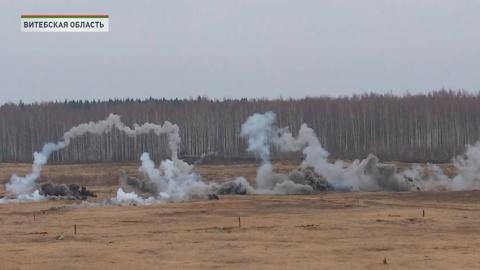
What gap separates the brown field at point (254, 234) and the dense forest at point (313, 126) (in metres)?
52.5

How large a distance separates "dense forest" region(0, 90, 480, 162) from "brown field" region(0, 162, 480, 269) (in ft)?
172

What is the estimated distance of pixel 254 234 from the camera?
A: 41312 millimetres

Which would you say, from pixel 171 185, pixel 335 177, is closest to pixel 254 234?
pixel 171 185

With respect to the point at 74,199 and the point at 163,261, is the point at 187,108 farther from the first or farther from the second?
the point at 163,261

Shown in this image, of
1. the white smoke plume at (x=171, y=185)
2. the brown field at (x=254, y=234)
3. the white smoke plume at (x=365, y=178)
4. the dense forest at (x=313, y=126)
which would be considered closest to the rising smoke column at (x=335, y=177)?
the white smoke plume at (x=365, y=178)

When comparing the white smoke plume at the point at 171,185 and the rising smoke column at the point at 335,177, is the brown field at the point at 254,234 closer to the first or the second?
the white smoke plume at the point at 171,185

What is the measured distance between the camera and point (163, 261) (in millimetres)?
31781

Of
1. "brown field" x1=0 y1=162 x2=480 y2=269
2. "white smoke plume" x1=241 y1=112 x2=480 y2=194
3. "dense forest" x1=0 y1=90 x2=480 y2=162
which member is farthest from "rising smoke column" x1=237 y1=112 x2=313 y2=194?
"dense forest" x1=0 y1=90 x2=480 y2=162

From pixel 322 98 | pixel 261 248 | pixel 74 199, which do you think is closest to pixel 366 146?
pixel 322 98

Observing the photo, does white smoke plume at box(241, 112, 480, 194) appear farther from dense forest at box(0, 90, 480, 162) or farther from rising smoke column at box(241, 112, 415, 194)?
dense forest at box(0, 90, 480, 162)

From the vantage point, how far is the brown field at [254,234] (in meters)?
31.6

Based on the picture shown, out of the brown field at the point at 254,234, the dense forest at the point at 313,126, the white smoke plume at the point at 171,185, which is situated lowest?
the brown field at the point at 254,234

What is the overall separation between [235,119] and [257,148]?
37435 millimetres

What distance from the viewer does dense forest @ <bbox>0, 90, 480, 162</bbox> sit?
401 feet
